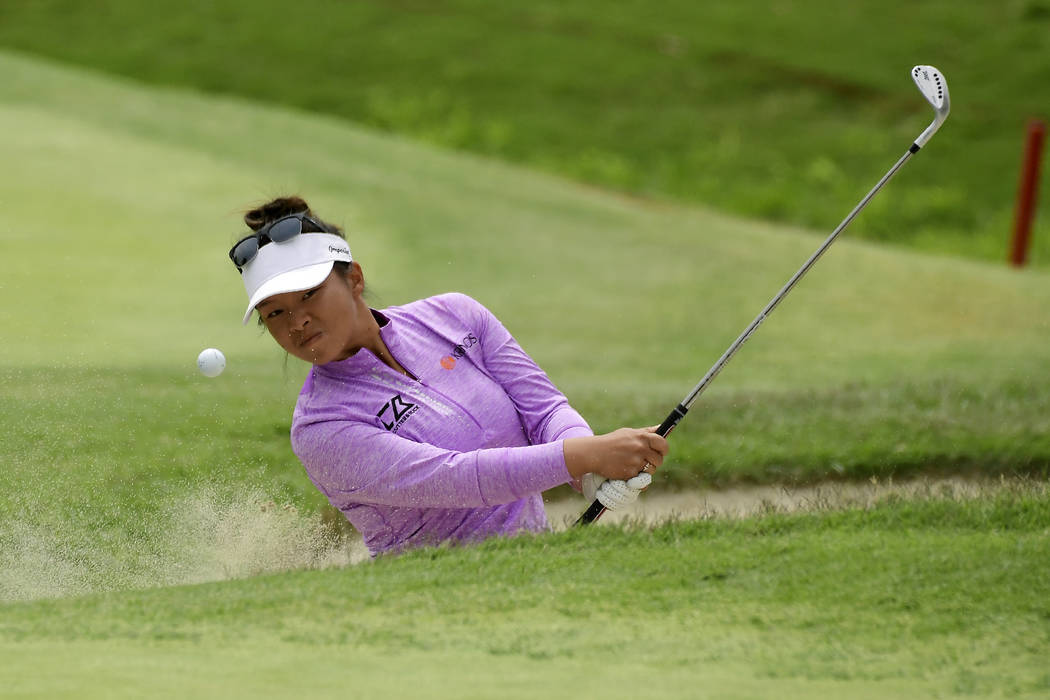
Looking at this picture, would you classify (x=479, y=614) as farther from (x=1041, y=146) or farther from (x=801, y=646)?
(x=1041, y=146)

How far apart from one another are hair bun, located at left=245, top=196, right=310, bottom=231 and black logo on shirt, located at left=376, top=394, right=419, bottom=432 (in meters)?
0.44

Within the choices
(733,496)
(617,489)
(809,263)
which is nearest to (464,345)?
(617,489)

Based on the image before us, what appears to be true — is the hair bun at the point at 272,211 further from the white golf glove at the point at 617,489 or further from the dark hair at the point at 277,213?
the white golf glove at the point at 617,489

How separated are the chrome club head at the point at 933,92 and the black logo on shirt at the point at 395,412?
1.26 metres

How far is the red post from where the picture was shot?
971 cm

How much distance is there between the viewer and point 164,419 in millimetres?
4598

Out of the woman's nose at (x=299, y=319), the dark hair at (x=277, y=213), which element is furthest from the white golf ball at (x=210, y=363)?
the woman's nose at (x=299, y=319)

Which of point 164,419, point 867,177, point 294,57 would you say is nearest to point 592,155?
point 867,177

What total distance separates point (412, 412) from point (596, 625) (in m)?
0.65

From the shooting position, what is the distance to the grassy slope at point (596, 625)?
209cm

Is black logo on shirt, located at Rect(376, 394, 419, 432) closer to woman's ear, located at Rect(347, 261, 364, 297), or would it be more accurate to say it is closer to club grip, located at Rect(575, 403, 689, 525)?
woman's ear, located at Rect(347, 261, 364, 297)

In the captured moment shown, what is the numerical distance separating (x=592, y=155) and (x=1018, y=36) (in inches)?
242

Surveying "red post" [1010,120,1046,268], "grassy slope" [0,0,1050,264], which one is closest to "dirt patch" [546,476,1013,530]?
"red post" [1010,120,1046,268]

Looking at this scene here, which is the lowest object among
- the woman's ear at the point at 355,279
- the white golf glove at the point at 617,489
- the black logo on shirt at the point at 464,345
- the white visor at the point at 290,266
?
the white golf glove at the point at 617,489
